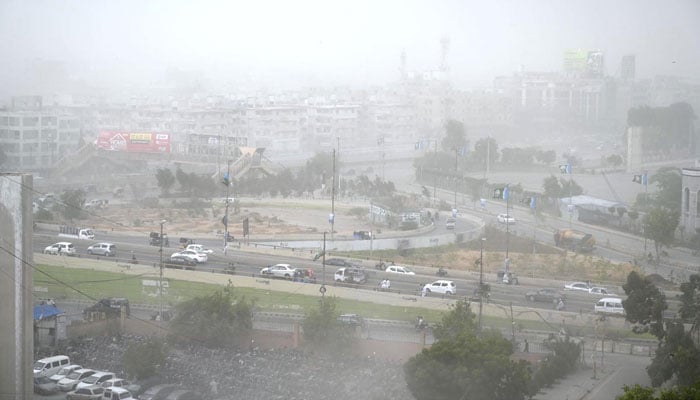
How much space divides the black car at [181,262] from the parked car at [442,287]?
1.88 meters

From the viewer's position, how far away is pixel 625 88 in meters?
18.7

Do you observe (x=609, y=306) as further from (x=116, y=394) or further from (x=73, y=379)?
(x=73, y=379)

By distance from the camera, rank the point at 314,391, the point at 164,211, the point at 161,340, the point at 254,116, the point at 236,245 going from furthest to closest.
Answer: the point at 254,116 → the point at 164,211 → the point at 236,245 → the point at 161,340 → the point at 314,391

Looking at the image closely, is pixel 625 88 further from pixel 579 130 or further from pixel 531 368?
pixel 531 368

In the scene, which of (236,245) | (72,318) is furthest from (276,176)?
(72,318)

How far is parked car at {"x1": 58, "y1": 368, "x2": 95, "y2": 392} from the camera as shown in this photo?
18.0ft

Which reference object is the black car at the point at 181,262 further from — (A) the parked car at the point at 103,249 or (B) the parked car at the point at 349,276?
(B) the parked car at the point at 349,276

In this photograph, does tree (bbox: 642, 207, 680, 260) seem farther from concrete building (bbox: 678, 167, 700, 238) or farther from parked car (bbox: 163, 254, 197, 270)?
parked car (bbox: 163, 254, 197, 270)

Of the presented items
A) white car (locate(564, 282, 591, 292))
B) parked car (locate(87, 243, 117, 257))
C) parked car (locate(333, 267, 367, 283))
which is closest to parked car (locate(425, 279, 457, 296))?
parked car (locate(333, 267, 367, 283))

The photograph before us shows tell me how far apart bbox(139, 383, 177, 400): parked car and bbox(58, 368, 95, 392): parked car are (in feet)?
1.25

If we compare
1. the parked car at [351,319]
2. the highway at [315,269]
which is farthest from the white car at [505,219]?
the parked car at [351,319]

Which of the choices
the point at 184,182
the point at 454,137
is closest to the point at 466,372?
the point at 184,182

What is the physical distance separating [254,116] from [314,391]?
14823 mm

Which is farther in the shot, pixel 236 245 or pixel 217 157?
pixel 217 157
